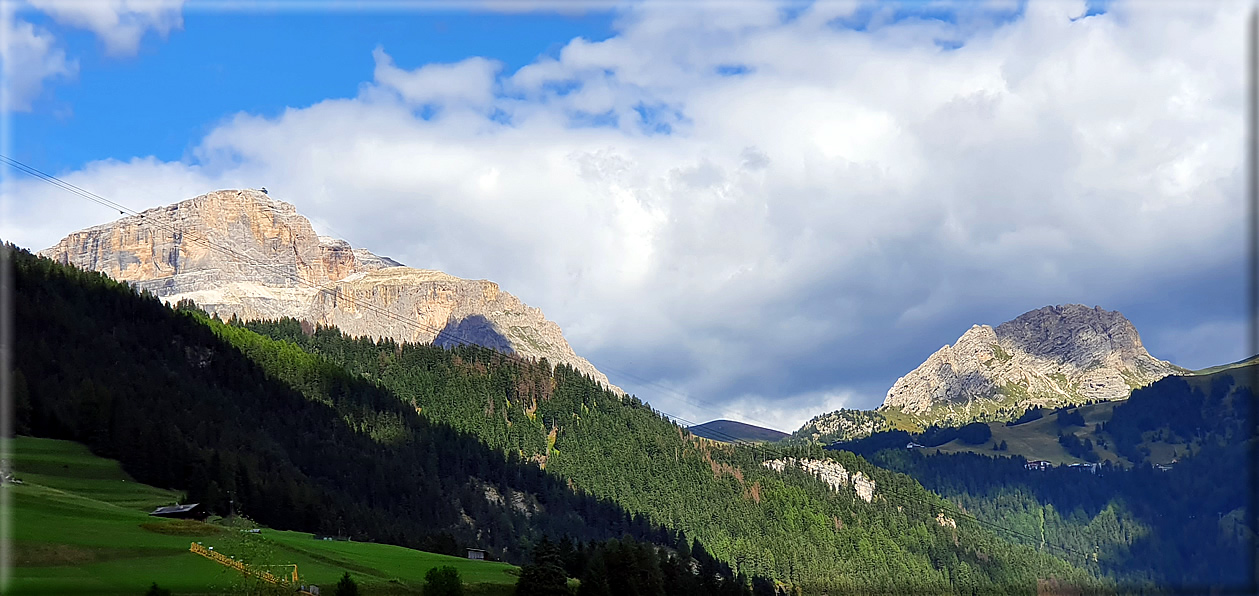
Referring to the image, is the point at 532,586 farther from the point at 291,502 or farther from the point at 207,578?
the point at 291,502

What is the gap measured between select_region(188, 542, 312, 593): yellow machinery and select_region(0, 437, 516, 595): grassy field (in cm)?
98

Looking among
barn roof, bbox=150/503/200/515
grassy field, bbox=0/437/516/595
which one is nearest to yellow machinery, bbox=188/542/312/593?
grassy field, bbox=0/437/516/595

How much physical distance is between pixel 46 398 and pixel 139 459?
22899 mm

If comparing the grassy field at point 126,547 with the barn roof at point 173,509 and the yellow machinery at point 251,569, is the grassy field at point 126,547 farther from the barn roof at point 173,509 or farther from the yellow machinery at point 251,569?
the barn roof at point 173,509

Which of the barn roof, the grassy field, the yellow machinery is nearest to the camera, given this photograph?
the yellow machinery

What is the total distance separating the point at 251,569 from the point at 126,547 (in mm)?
33029

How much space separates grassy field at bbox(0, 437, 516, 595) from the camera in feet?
350

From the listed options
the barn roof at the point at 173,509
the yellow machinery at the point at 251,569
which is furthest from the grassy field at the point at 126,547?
the barn roof at the point at 173,509

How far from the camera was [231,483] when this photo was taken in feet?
605

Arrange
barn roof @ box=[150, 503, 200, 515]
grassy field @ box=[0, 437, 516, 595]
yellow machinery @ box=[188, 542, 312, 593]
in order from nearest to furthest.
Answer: yellow machinery @ box=[188, 542, 312, 593] < grassy field @ box=[0, 437, 516, 595] < barn roof @ box=[150, 503, 200, 515]

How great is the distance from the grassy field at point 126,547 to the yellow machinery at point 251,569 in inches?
38.7

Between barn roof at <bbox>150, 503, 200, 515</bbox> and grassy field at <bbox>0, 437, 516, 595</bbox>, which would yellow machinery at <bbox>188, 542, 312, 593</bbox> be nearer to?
grassy field at <bbox>0, 437, 516, 595</bbox>

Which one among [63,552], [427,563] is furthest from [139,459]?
[63,552]

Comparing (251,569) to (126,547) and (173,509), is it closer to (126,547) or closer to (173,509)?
(126,547)
